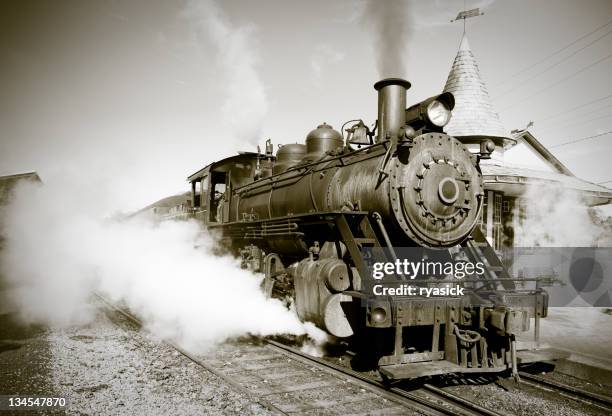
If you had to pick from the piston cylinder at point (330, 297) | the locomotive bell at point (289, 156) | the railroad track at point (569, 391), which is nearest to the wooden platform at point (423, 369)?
the railroad track at point (569, 391)

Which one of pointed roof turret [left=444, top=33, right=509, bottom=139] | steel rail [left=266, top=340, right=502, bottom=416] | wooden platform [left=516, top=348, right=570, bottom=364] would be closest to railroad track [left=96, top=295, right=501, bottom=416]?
steel rail [left=266, top=340, right=502, bottom=416]

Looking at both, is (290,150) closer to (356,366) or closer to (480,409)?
(356,366)

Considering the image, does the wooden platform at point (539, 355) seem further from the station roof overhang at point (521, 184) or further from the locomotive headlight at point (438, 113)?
the station roof overhang at point (521, 184)

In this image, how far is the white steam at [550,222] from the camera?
A: 15539 millimetres

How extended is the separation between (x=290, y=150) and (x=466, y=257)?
4.40 m

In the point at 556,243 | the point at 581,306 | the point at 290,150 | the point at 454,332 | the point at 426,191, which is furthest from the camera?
the point at 556,243

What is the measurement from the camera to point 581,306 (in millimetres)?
11016

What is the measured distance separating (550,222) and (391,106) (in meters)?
12.9

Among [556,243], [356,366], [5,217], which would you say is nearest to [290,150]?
[356,366]

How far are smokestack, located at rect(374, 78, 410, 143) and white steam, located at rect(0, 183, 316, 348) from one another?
3.26m

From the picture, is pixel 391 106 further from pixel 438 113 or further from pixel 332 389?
pixel 332 389

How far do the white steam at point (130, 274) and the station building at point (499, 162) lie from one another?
7947 millimetres

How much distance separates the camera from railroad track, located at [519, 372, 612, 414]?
4566 mm

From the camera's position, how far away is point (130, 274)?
11.9 meters
